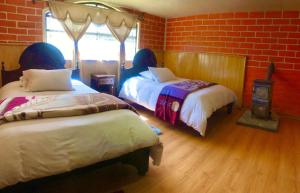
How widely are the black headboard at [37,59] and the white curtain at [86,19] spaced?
1.23 ft

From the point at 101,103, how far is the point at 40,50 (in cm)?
203

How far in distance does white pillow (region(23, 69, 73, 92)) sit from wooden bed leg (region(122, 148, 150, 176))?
1.48 metres

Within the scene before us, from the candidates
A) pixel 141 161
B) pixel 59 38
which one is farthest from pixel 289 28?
pixel 59 38

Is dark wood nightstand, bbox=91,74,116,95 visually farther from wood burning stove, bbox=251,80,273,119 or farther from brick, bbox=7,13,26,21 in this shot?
wood burning stove, bbox=251,80,273,119

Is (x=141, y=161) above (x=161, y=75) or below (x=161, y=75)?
below

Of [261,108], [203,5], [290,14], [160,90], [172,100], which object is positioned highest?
[203,5]

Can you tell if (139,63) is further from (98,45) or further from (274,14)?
(274,14)

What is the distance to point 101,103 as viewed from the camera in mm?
2260

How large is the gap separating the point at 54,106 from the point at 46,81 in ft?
3.64

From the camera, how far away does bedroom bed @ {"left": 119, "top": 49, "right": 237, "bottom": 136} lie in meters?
3.28

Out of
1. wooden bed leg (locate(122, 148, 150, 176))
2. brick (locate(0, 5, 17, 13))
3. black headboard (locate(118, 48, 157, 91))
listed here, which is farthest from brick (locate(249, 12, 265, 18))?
brick (locate(0, 5, 17, 13))

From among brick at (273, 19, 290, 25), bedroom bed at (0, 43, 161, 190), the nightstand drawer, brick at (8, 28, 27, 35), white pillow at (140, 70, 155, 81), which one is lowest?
bedroom bed at (0, 43, 161, 190)

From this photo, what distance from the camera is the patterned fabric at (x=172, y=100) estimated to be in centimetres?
352

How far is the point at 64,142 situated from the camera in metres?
1.73
